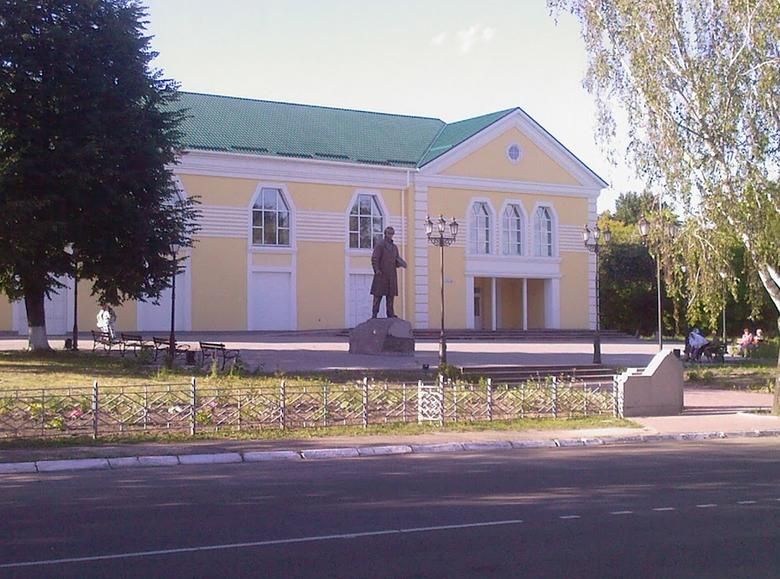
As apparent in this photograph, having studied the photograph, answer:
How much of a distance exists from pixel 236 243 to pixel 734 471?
39.8m

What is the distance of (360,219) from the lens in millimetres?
55562

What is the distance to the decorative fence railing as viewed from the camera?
1758 centimetres

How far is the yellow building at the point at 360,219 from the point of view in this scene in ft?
167

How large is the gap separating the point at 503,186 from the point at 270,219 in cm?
1447

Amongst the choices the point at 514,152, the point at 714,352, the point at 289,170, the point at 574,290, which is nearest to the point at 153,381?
the point at 714,352

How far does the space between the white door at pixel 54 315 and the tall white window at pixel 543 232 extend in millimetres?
27625

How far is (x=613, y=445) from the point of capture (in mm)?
18219

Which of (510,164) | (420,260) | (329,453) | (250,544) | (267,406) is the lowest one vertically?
(329,453)

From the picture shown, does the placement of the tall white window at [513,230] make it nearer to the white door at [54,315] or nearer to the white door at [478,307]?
the white door at [478,307]

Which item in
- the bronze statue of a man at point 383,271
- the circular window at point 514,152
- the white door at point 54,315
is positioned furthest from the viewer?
the circular window at point 514,152

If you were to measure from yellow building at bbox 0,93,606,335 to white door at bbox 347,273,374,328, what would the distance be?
6 centimetres

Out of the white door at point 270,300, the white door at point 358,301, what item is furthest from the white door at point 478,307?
the white door at point 270,300

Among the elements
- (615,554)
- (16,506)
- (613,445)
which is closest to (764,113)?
(613,445)

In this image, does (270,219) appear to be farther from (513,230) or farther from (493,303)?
(513,230)
